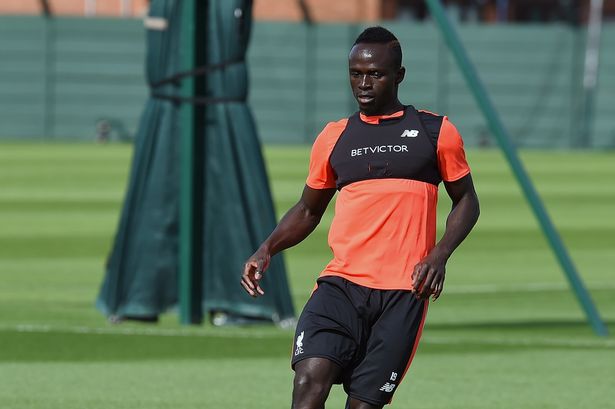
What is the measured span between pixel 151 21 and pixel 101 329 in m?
2.36

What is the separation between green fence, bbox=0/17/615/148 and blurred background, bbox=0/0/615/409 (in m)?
0.05

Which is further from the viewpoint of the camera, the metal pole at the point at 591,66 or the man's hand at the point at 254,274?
the metal pole at the point at 591,66

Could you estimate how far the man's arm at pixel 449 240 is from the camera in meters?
6.11

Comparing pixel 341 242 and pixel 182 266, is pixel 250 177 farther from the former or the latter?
pixel 341 242

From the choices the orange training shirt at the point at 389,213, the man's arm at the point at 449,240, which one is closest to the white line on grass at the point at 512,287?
the man's arm at the point at 449,240

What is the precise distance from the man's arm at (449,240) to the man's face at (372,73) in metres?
0.43

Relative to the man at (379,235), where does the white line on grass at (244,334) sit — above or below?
below

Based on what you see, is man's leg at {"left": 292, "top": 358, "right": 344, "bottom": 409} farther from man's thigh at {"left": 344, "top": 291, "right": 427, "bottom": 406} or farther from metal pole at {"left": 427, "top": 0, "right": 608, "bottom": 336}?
metal pole at {"left": 427, "top": 0, "right": 608, "bottom": 336}

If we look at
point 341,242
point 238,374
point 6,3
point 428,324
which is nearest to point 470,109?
point 6,3

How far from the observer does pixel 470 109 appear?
47500mm

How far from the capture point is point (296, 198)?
27453 mm

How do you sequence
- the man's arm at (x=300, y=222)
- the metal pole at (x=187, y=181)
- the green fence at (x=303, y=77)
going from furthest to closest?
the green fence at (x=303, y=77) → the metal pole at (x=187, y=181) → the man's arm at (x=300, y=222)

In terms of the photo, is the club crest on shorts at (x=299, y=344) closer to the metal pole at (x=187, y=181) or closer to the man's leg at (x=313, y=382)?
the man's leg at (x=313, y=382)

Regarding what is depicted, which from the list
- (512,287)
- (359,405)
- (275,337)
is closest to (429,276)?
(359,405)
